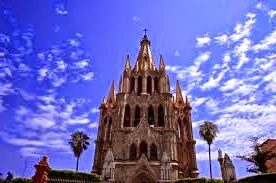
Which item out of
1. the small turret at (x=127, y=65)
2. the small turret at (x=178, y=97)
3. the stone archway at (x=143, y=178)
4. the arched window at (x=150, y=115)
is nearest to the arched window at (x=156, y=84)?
the arched window at (x=150, y=115)

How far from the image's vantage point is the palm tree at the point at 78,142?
52.2 m

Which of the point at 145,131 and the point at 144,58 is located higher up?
the point at 144,58

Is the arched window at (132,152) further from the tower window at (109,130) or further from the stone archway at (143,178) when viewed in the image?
the tower window at (109,130)

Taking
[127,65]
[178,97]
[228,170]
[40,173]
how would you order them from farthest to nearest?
[178,97] < [127,65] < [228,170] < [40,173]

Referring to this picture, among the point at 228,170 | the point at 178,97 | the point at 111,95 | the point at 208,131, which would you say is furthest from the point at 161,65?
the point at 228,170

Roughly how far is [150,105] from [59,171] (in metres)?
22.9

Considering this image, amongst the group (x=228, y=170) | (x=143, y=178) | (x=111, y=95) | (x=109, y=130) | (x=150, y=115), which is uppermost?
(x=111, y=95)

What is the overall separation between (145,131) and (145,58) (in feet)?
65.0

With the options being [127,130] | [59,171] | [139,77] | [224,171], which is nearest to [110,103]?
[139,77]

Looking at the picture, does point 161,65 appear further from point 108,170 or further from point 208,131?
point 108,170

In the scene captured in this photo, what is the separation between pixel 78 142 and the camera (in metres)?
52.7

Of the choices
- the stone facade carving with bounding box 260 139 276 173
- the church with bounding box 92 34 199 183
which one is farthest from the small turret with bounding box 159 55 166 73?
the stone facade carving with bounding box 260 139 276 173

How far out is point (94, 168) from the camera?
49531mm

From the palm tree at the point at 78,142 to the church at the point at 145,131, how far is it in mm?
2350
